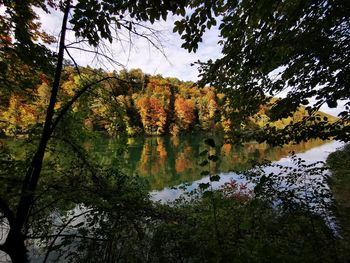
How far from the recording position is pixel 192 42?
2635 mm

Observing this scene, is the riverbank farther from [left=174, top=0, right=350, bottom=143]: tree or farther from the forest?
[left=174, top=0, right=350, bottom=143]: tree

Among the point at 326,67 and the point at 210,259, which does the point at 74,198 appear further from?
the point at 326,67

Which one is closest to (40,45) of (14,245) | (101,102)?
(101,102)

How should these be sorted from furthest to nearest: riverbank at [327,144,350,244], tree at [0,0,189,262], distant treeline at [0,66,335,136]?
riverbank at [327,144,350,244] < distant treeline at [0,66,335,136] < tree at [0,0,189,262]

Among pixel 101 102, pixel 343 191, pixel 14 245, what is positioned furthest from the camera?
pixel 343 191

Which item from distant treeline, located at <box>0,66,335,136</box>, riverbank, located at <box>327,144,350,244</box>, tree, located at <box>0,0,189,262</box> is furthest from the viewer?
riverbank, located at <box>327,144,350,244</box>

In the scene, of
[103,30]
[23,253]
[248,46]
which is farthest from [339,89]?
[23,253]

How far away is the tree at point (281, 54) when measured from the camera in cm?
268

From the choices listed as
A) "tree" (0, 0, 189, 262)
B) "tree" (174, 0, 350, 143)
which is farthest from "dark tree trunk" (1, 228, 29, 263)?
"tree" (174, 0, 350, 143)

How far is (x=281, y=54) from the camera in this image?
2.99 metres

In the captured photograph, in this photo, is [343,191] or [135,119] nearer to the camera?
[135,119]

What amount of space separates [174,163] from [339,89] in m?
17.6

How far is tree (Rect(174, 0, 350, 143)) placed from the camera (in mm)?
2682

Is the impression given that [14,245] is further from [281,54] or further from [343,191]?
[343,191]
